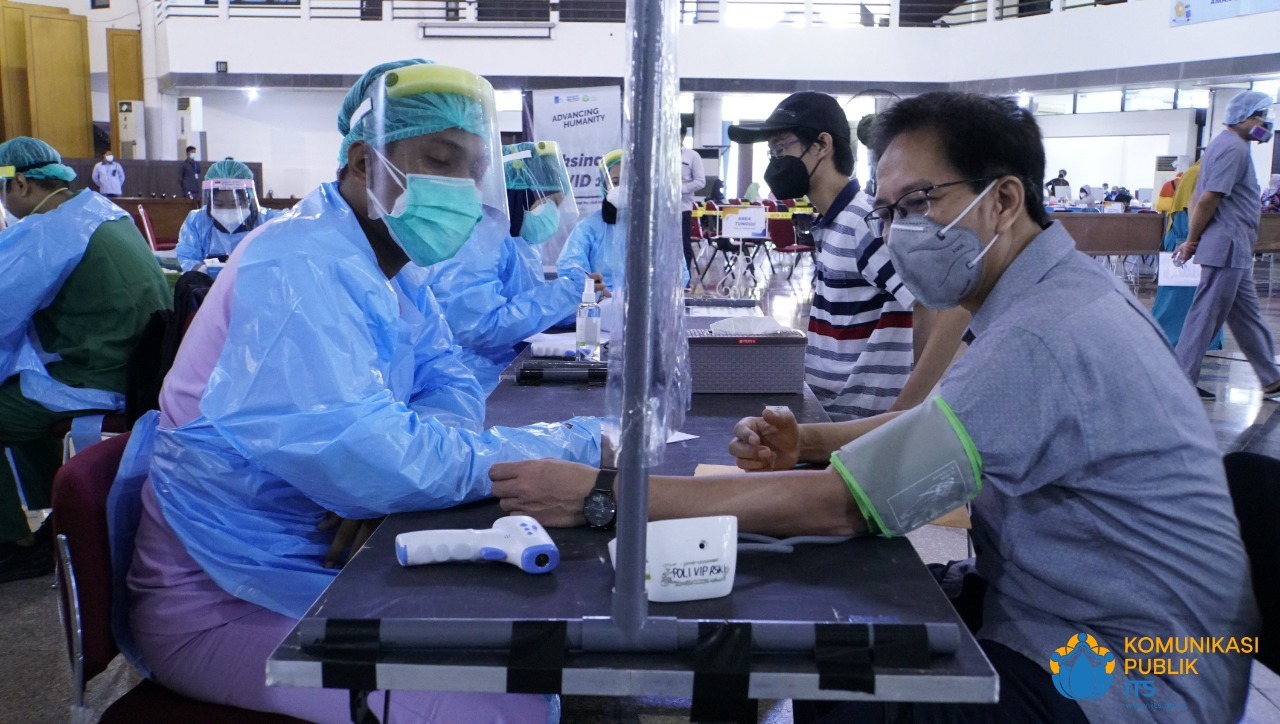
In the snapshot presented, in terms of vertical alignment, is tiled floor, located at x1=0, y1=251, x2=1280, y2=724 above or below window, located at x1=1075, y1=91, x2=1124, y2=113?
below

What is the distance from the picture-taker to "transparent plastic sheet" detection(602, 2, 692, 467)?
885mm

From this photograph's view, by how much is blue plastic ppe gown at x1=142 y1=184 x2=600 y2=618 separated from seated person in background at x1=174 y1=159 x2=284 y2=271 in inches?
191

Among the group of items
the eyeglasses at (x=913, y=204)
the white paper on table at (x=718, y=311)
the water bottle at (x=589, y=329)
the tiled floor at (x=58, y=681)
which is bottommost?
the tiled floor at (x=58, y=681)

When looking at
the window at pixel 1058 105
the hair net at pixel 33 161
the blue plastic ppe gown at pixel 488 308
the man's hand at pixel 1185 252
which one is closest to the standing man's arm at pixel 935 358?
the blue plastic ppe gown at pixel 488 308

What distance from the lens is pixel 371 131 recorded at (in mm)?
1585

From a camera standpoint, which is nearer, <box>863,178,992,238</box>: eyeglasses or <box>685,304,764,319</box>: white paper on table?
<box>863,178,992,238</box>: eyeglasses

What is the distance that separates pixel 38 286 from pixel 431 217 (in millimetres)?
1967

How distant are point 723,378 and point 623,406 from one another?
1.29 meters

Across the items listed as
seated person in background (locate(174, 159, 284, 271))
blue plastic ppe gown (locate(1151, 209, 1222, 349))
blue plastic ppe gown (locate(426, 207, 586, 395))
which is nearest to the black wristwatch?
blue plastic ppe gown (locate(426, 207, 586, 395))

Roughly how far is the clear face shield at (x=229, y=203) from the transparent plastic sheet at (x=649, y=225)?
558 cm

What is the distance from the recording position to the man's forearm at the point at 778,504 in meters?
1.24

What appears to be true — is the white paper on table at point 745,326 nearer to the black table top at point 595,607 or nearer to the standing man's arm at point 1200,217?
the black table top at point 595,607

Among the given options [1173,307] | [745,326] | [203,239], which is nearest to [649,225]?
[745,326]

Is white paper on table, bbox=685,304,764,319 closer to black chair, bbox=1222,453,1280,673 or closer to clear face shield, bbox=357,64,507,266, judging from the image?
clear face shield, bbox=357,64,507,266
